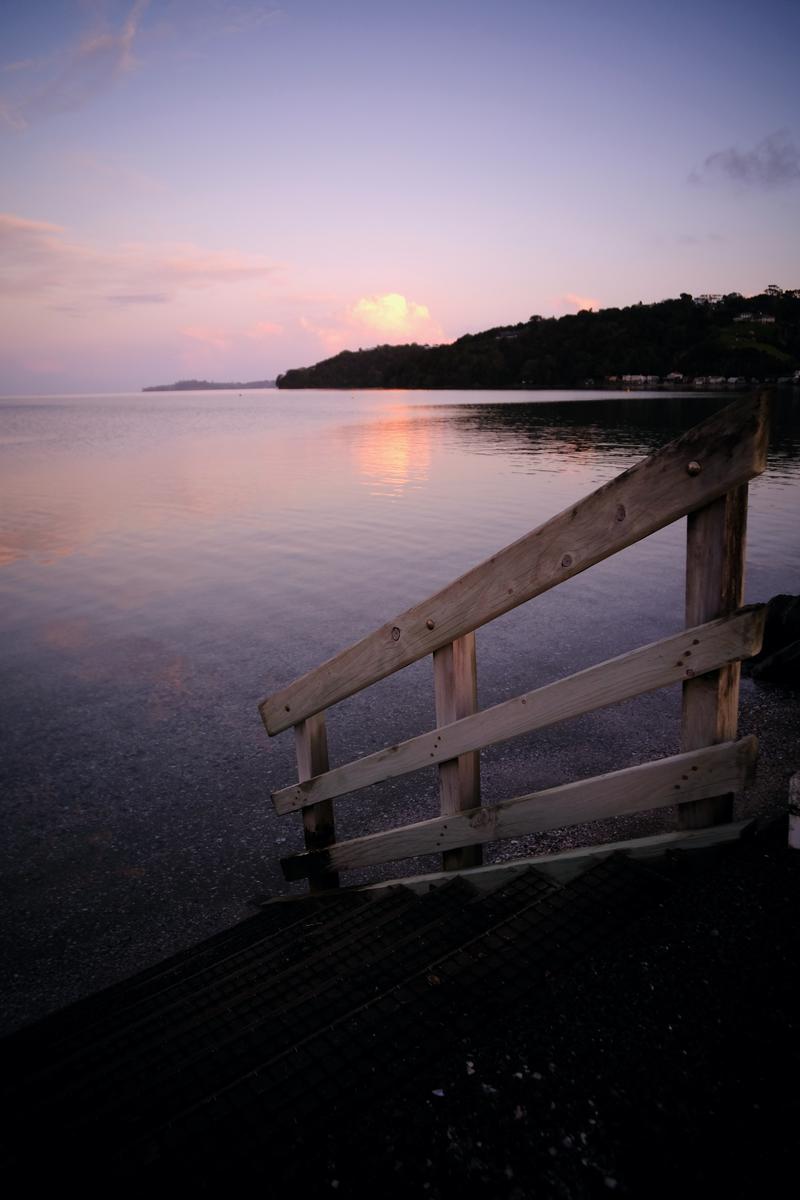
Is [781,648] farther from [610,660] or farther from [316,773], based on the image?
[610,660]

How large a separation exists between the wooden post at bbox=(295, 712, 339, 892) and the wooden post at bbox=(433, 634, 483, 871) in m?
0.94

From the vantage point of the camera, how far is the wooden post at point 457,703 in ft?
10.5

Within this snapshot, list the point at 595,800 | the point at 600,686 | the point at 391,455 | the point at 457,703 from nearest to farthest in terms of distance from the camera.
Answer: the point at 600,686, the point at 595,800, the point at 457,703, the point at 391,455

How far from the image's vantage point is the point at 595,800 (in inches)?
119

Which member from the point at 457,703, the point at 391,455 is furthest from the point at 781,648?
the point at 391,455

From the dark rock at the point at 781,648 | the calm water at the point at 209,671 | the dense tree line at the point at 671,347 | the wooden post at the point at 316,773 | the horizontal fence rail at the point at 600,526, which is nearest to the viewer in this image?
the horizontal fence rail at the point at 600,526

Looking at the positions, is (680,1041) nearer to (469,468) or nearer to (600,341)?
(469,468)

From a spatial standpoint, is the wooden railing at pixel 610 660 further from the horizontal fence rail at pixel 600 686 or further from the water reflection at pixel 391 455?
the water reflection at pixel 391 455

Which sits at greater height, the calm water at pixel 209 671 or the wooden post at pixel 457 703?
the wooden post at pixel 457 703

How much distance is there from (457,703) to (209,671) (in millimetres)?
7708

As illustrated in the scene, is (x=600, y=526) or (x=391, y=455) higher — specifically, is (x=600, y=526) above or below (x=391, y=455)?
above

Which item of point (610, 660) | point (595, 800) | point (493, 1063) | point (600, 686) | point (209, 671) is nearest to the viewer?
point (493, 1063)

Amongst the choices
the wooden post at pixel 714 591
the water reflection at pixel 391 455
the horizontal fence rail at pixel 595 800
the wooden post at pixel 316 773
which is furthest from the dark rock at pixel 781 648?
the water reflection at pixel 391 455

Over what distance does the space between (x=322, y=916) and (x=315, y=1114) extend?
223 cm
